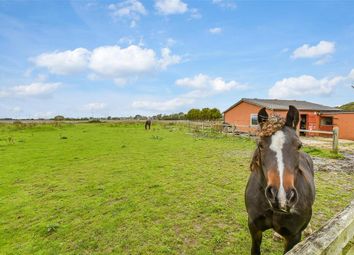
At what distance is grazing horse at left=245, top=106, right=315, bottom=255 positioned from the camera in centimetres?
217

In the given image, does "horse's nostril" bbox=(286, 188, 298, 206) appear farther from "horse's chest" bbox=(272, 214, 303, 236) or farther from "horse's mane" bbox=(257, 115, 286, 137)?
"horse's chest" bbox=(272, 214, 303, 236)

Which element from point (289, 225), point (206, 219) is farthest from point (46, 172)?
point (289, 225)

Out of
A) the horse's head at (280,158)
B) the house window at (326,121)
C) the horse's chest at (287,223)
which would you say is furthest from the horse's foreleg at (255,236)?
the house window at (326,121)

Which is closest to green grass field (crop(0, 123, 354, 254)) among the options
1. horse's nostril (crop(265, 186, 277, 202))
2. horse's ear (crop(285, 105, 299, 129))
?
horse's nostril (crop(265, 186, 277, 202))

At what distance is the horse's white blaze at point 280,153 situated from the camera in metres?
2.10

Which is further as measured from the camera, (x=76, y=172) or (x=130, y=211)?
(x=76, y=172)

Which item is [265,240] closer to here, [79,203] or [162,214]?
[162,214]

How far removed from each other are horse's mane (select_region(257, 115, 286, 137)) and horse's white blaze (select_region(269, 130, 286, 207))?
5 cm

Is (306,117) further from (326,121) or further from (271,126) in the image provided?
(271,126)

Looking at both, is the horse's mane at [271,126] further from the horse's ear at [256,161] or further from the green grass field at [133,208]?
the green grass field at [133,208]

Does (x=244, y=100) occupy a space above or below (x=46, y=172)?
above

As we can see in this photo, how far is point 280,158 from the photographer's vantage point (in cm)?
232

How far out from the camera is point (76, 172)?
9.62m

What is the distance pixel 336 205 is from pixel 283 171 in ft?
15.7
